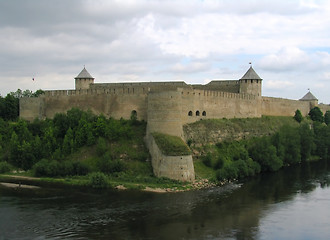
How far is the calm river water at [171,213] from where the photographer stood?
12422 mm

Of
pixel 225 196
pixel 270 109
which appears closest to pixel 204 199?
pixel 225 196

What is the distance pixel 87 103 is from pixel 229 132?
9.36 metres

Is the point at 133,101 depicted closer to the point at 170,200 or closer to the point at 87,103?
the point at 87,103

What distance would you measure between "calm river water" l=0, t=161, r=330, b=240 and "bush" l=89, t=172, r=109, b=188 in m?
0.94

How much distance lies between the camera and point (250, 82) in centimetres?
2919

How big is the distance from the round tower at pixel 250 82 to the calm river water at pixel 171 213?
11.5m

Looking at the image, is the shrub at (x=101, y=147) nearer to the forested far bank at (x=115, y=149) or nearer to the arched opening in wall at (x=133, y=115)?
the forested far bank at (x=115, y=149)

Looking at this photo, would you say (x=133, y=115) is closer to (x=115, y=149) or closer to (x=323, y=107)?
(x=115, y=149)

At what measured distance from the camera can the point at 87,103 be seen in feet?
82.7

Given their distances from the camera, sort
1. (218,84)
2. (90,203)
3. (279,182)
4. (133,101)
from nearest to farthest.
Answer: (90,203)
(279,182)
(133,101)
(218,84)

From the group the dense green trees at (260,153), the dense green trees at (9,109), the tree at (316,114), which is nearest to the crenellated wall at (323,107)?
the tree at (316,114)

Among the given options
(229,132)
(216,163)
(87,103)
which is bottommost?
(216,163)

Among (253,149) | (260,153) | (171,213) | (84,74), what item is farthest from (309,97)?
(171,213)

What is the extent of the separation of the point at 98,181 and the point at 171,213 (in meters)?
5.26
